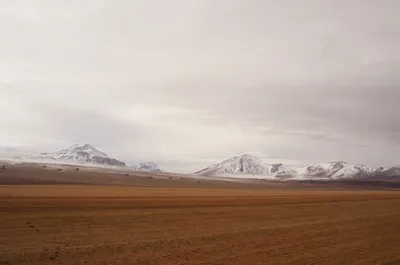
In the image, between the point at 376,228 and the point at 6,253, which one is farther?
the point at 376,228

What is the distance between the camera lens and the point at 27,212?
28266 millimetres

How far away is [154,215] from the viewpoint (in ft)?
96.4

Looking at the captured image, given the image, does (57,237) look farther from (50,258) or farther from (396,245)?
(396,245)

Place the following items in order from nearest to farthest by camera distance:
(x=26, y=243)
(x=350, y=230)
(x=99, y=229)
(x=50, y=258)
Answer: (x=50, y=258)
(x=26, y=243)
(x=99, y=229)
(x=350, y=230)

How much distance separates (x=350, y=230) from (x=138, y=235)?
12.5 meters

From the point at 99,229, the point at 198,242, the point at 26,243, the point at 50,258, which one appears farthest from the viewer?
the point at 99,229

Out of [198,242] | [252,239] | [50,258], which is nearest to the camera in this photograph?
[50,258]

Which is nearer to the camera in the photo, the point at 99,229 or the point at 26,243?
the point at 26,243

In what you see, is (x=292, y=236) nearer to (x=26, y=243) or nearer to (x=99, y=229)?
(x=99, y=229)

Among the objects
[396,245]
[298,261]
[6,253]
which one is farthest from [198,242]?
[396,245]

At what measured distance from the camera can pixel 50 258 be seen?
1452 centimetres

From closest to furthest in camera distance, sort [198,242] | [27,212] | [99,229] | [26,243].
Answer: [26,243], [198,242], [99,229], [27,212]

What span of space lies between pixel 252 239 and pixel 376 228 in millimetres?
10386

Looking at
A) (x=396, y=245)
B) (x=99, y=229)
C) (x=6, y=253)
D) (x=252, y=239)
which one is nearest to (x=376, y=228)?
(x=396, y=245)
